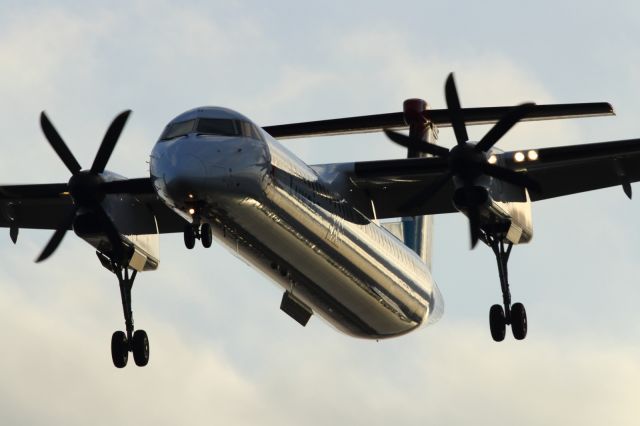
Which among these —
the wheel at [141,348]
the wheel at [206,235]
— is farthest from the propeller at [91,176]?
the wheel at [206,235]

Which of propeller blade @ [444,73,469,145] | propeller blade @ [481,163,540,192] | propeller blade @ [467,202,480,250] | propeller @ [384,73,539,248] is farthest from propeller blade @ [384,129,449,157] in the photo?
propeller blade @ [467,202,480,250]

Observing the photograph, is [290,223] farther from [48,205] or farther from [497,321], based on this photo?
[48,205]

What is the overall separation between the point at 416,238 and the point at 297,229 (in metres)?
9.62

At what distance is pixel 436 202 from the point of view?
3394 cm

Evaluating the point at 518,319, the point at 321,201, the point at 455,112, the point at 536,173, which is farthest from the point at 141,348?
the point at 536,173

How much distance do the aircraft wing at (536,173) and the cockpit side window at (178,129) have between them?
5.20 meters

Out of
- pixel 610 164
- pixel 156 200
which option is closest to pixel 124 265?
pixel 156 200

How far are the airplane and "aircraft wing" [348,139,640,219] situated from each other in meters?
0.04

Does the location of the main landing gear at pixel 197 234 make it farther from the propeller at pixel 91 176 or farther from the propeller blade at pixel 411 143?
the propeller blade at pixel 411 143

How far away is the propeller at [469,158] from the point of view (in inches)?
1135

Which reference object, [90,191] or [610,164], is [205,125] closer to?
[90,191]

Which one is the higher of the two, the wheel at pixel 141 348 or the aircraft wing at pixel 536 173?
the aircraft wing at pixel 536 173

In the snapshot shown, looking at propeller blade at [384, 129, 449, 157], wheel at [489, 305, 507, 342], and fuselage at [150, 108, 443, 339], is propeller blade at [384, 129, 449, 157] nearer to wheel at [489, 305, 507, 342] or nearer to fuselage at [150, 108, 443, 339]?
fuselage at [150, 108, 443, 339]

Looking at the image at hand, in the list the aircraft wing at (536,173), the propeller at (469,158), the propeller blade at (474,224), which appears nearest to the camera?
the propeller at (469,158)
